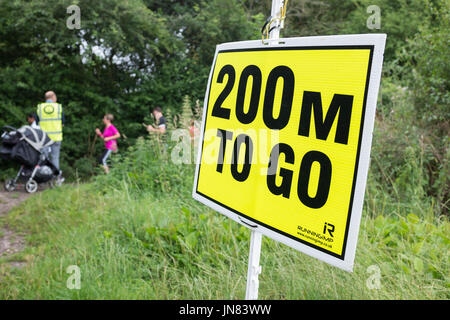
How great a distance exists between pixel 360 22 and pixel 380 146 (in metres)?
9.94

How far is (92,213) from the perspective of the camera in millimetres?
4777

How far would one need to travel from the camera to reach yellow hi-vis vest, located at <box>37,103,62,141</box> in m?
7.99

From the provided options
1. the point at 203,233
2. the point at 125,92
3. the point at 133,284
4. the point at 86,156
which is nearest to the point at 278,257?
the point at 203,233

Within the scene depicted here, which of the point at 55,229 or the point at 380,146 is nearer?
the point at 55,229

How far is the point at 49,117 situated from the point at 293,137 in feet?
25.3

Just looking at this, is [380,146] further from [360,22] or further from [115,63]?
[360,22]

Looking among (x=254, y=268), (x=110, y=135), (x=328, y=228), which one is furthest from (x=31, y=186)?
(x=328, y=228)

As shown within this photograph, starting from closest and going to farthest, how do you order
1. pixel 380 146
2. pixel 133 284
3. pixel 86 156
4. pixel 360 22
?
pixel 133 284 → pixel 380 146 → pixel 86 156 → pixel 360 22

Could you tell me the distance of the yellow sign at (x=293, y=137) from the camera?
1.19m

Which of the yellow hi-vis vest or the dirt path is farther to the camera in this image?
the yellow hi-vis vest

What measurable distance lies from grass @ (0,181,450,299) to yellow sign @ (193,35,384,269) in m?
1.35

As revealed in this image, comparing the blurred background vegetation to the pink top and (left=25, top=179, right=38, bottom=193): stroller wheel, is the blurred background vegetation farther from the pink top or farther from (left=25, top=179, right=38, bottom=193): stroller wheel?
(left=25, top=179, right=38, bottom=193): stroller wheel

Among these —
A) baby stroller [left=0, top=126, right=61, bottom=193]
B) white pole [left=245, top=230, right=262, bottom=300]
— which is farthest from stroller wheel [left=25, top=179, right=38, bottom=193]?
white pole [left=245, top=230, right=262, bottom=300]

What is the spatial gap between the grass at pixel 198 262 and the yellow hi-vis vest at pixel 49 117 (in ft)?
13.5
